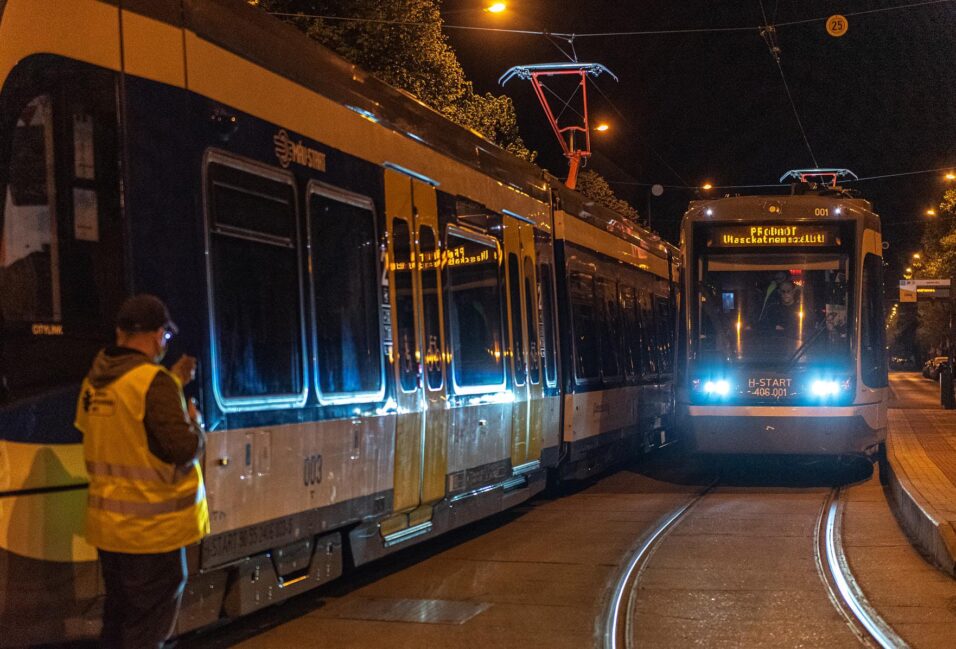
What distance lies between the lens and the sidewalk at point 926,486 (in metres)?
9.22

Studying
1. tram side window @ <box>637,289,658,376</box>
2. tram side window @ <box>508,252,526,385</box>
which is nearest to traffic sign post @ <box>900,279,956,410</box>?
tram side window @ <box>637,289,658,376</box>

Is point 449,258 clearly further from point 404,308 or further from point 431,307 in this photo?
point 404,308

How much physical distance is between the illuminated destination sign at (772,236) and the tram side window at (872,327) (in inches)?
21.3

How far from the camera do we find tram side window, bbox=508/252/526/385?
1034 centimetres

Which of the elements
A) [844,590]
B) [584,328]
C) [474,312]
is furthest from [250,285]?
[584,328]

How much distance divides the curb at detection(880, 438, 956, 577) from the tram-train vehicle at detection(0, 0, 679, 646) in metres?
3.50

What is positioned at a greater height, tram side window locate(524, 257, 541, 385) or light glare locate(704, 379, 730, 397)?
tram side window locate(524, 257, 541, 385)

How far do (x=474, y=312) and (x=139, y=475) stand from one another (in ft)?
16.6

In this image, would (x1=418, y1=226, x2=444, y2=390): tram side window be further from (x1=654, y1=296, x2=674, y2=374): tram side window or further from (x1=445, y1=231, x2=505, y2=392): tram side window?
(x1=654, y1=296, x2=674, y2=374): tram side window

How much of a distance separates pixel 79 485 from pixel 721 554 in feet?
19.1

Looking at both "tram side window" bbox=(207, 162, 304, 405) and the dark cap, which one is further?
"tram side window" bbox=(207, 162, 304, 405)

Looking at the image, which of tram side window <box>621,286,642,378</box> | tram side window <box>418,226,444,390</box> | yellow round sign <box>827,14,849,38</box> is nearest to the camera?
tram side window <box>418,226,444,390</box>

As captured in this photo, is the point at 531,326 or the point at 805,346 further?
the point at 805,346

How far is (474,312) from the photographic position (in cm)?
934
